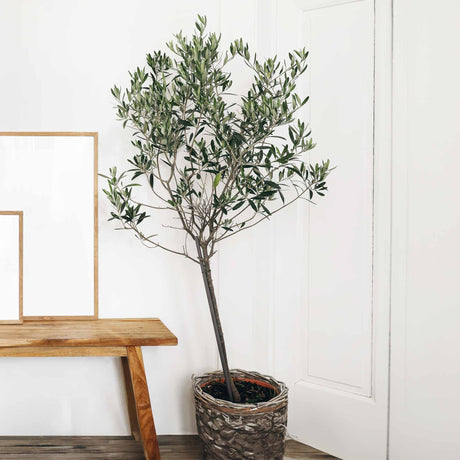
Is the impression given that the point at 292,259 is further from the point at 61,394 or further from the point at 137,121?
the point at 61,394

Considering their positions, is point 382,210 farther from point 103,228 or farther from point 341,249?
point 103,228

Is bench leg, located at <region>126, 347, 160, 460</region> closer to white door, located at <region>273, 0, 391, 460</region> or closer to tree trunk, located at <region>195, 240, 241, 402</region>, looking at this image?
tree trunk, located at <region>195, 240, 241, 402</region>

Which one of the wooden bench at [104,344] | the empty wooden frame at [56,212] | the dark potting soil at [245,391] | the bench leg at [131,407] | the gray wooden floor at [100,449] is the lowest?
the gray wooden floor at [100,449]

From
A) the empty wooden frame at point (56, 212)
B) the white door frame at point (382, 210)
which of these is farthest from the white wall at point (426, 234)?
the empty wooden frame at point (56, 212)

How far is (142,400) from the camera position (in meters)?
1.53

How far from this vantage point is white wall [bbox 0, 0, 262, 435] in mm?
1809

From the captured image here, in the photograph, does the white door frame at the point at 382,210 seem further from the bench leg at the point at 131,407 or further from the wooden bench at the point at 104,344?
the bench leg at the point at 131,407

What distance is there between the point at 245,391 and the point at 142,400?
391 millimetres

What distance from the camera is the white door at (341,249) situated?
5.39ft

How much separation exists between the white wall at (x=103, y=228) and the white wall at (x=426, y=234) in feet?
2.10

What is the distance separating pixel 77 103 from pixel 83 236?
577mm

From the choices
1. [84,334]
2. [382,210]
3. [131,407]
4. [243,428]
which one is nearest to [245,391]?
[243,428]

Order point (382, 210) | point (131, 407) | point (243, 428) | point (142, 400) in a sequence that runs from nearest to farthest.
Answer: point (243, 428) < point (142, 400) < point (382, 210) < point (131, 407)

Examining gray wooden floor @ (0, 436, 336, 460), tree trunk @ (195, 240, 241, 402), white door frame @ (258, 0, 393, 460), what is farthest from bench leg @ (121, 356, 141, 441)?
white door frame @ (258, 0, 393, 460)
